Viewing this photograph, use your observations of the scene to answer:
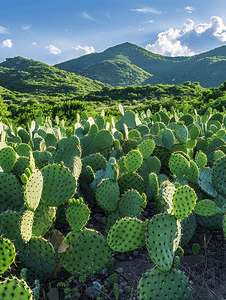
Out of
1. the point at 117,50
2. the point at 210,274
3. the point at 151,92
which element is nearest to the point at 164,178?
the point at 210,274

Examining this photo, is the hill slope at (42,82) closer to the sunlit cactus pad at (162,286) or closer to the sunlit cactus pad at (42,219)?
the sunlit cactus pad at (42,219)

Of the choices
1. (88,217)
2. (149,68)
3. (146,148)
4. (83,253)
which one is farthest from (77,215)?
(149,68)

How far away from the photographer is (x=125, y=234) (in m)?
1.42

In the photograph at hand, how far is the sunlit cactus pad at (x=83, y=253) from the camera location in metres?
1.44

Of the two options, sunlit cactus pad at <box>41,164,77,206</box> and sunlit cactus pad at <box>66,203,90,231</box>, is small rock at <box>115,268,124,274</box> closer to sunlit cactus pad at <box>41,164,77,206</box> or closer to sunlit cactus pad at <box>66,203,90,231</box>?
sunlit cactus pad at <box>66,203,90,231</box>

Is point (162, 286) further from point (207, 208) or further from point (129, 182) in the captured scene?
point (129, 182)

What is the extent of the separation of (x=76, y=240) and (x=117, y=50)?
163942mm

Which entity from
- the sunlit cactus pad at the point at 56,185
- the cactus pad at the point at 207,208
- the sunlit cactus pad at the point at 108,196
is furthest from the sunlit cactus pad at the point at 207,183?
the sunlit cactus pad at the point at 56,185

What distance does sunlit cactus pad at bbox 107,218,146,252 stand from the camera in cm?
141

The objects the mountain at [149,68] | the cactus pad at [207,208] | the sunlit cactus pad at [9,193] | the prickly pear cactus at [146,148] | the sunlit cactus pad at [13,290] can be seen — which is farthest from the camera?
the mountain at [149,68]

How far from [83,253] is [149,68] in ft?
443

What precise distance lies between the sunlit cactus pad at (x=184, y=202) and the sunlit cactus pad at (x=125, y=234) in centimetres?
26

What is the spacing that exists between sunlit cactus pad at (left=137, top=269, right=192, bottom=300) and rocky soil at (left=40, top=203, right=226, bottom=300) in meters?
0.20

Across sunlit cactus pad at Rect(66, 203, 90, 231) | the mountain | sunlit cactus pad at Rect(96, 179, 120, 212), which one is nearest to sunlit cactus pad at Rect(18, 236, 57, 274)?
sunlit cactus pad at Rect(66, 203, 90, 231)
